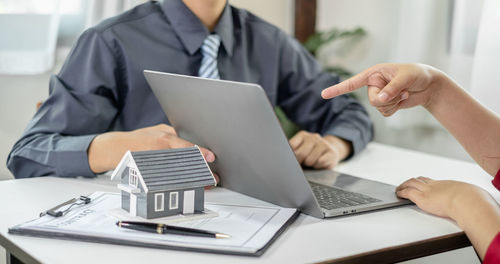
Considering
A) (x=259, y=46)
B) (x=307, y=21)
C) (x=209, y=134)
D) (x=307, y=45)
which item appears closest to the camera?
(x=209, y=134)

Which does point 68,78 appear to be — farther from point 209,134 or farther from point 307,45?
point 307,45

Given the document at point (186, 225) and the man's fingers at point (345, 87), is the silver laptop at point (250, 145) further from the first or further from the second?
the man's fingers at point (345, 87)

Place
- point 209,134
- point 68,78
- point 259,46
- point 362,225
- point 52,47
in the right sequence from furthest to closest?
1. point 52,47
2. point 259,46
3. point 68,78
4. point 209,134
5. point 362,225

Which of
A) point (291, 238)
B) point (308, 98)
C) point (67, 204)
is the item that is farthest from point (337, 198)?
point (308, 98)

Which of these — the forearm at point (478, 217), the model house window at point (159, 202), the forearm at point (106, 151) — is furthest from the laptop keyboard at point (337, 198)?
the forearm at point (106, 151)

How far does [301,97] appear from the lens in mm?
1812

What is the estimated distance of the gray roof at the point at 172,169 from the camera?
3.13ft

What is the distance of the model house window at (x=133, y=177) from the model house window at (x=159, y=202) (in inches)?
1.5

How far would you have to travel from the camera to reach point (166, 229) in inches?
35.5

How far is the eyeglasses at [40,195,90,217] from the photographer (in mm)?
979

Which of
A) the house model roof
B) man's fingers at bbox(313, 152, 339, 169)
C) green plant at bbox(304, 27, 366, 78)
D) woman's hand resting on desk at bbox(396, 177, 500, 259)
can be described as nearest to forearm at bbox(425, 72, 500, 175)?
woman's hand resting on desk at bbox(396, 177, 500, 259)

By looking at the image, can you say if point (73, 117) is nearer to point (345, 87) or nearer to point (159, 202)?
point (159, 202)

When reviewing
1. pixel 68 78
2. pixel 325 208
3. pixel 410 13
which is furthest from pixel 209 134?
pixel 410 13

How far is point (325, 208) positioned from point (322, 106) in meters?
0.76
